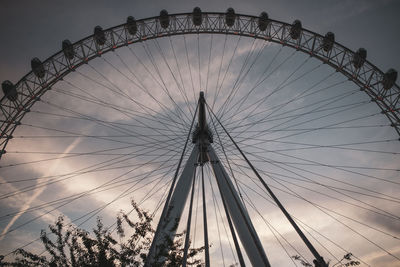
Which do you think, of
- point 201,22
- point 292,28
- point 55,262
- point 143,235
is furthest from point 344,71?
point 55,262


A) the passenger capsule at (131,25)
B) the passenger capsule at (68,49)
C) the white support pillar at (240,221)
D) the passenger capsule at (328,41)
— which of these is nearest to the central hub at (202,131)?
the white support pillar at (240,221)

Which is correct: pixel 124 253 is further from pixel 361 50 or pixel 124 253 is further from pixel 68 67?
pixel 361 50

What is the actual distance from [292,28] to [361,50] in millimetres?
5481

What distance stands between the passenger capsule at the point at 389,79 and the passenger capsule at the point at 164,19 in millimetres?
17271

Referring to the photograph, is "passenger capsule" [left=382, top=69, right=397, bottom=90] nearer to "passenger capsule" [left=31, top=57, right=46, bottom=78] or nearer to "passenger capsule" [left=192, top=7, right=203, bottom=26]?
"passenger capsule" [left=192, top=7, right=203, bottom=26]

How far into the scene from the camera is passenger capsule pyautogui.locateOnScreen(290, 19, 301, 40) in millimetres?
17062

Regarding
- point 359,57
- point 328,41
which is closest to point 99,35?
point 328,41

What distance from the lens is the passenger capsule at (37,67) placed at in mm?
14445

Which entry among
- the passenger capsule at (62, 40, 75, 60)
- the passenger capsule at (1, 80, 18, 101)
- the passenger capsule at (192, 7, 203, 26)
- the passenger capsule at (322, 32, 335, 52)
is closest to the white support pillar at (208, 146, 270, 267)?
the passenger capsule at (192, 7, 203, 26)

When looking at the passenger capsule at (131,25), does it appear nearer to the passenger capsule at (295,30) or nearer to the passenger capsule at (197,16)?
the passenger capsule at (197,16)

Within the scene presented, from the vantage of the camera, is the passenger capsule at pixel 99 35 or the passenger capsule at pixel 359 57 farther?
the passenger capsule at pixel 99 35

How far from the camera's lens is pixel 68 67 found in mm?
15727

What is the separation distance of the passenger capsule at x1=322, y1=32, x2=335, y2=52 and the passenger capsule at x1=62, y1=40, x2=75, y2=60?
1997 centimetres

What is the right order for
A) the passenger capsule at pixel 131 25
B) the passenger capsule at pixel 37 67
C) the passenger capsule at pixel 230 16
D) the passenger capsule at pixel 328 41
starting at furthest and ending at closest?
the passenger capsule at pixel 230 16 → the passenger capsule at pixel 131 25 → the passenger capsule at pixel 328 41 → the passenger capsule at pixel 37 67
